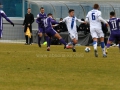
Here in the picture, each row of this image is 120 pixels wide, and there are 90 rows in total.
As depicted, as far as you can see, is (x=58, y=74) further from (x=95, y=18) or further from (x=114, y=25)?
(x=114, y=25)

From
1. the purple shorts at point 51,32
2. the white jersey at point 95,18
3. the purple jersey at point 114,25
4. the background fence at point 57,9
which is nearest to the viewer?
the white jersey at point 95,18

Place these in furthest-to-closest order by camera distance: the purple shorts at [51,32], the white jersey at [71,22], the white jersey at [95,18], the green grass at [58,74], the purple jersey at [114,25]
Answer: the purple shorts at [51,32] < the white jersey at [71,22] < the purple jersey at [114,25] < the white jersey at [95,18] < the green grass at [58,74]

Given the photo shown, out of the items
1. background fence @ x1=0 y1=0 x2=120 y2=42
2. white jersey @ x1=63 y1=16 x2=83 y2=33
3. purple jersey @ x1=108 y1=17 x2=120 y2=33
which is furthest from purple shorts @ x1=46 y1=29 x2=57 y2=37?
background fence @ x1=0 y1=0 x2=120 y2=42

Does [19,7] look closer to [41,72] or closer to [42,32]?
[42,32]

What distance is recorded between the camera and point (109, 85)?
13578 millimetres

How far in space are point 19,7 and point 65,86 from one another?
109 ft

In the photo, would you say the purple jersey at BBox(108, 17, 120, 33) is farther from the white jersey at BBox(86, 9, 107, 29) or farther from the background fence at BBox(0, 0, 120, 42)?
the background fence at BBox(0, 0, 120, 42)

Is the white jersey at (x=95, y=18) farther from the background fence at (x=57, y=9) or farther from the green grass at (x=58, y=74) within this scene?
the background fence at (x=57, y=9)

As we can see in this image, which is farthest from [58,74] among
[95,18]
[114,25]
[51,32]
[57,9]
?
[57,9]

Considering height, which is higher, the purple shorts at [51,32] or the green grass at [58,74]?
the green grass at [58,74]

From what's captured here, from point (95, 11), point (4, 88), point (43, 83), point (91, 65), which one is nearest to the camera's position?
point (4, 88)

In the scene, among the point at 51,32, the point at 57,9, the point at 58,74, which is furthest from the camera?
the point at 57,9

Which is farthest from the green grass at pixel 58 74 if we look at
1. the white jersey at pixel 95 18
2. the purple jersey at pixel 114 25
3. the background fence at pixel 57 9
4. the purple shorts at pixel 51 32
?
the background fence at pixel 57 9

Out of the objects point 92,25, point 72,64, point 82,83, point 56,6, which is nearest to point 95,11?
point 92,25
